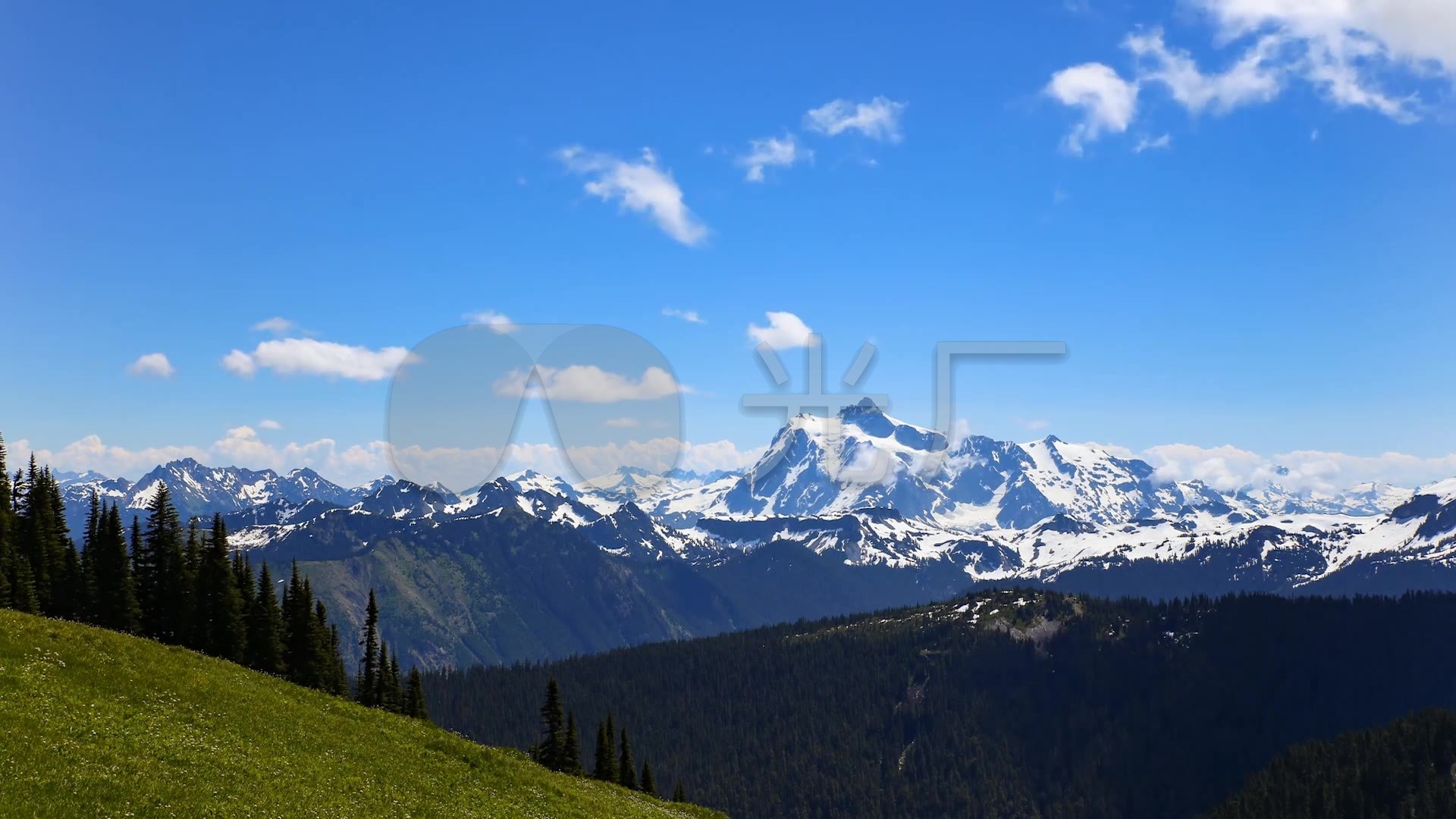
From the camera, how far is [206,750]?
47719 mm

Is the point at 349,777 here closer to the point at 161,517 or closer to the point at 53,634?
the point at 53,634

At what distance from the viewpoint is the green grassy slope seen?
4003 cm

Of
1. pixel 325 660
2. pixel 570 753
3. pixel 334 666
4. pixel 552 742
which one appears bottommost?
pixel 570 753

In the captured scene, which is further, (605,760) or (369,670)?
(369,670)

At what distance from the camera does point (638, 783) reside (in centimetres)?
13938

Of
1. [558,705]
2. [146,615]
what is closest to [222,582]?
[146,615]

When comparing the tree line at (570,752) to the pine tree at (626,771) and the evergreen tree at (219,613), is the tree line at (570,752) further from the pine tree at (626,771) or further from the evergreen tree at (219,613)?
Result: the evergreen tree at (219,613)

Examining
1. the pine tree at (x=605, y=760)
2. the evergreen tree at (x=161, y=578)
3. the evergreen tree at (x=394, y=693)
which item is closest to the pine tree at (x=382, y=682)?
the evergreen tree at (x=394, y=693)

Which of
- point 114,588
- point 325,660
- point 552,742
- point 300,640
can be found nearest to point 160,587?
point 114,588

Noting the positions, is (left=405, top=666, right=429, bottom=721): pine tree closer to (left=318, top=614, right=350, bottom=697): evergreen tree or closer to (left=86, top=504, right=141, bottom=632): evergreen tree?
(left=318, top=614, right=350, bottom=697): evergreen tree

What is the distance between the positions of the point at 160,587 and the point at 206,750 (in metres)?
66.6

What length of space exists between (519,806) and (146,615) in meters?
66.5

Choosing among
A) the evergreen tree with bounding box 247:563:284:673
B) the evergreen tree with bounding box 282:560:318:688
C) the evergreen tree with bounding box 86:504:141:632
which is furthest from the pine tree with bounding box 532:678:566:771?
the evergreen tree with bounding box 86:504:141:632

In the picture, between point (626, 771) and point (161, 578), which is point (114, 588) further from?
point (626, 771)
